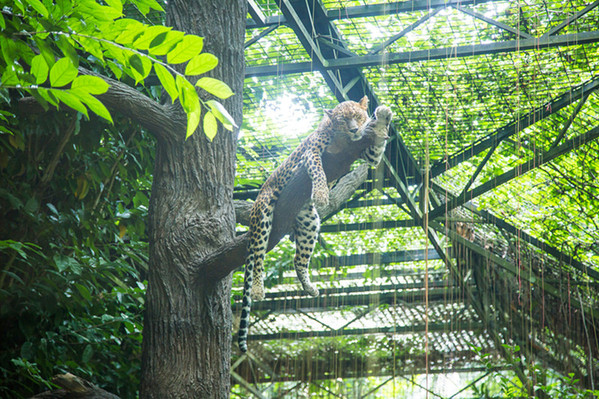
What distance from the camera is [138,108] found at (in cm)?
290

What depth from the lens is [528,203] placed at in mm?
5930

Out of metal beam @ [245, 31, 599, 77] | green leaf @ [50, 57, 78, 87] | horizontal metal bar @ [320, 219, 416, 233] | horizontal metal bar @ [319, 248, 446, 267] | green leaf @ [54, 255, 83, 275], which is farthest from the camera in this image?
horizontal metal bar @ [319, 248, 446, 267]

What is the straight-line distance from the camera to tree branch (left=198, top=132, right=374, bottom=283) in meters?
2.78

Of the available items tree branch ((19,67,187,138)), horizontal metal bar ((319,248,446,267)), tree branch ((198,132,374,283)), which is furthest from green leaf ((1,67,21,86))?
horizontal metal bar ((319,248,446,267))

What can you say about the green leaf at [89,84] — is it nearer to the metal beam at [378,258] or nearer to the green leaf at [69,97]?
the green leaf at [69,97]

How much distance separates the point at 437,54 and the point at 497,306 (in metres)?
3.51

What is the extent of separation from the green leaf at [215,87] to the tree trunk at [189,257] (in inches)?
65.4

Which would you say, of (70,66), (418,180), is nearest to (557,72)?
(418,180)

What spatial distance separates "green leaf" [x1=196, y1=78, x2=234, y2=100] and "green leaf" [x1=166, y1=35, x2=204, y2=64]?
79 mm

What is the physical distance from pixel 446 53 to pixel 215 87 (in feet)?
10.6

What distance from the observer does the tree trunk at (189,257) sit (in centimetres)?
279

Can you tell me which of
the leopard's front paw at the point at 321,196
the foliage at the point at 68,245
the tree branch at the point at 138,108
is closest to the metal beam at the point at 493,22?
the leopard's front paw at the point at 321,196

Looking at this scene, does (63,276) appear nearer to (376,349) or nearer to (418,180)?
(418,180)

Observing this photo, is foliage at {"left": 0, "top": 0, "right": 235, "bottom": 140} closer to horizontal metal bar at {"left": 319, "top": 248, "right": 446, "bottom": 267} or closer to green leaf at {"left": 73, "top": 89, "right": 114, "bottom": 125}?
green leaf at {"left": 73, "top": 89, "right": 114, "bottom": 125}
